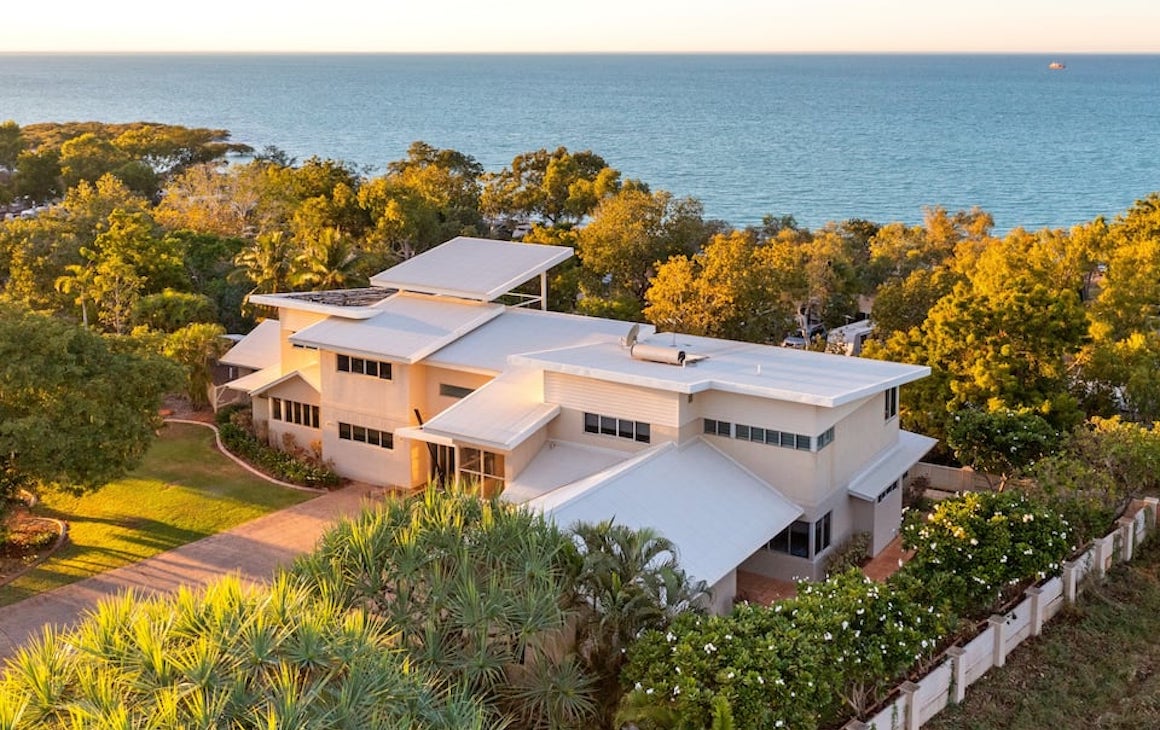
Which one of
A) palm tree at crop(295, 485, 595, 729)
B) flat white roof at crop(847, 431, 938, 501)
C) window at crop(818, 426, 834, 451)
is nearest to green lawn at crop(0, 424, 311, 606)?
palm tree at crop(295, 485, 595, 729)

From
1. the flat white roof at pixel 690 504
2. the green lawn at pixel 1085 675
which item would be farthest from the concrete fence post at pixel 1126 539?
the flat white roof at pixel 690 504

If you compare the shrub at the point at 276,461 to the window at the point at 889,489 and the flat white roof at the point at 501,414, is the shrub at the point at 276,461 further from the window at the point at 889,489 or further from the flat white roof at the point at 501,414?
the window at the point at 889,489

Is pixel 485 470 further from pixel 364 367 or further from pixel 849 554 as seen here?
pixel 849 554

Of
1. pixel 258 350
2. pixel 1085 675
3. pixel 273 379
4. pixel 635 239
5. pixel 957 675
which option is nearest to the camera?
pixel 957 675

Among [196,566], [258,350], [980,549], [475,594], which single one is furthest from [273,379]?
[980,549]

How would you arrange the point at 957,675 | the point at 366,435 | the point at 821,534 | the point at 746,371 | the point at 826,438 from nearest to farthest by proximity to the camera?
the point at 957,675
the point at 826,438
the point at 821,534
the point at 746,371
the point at 366,435
